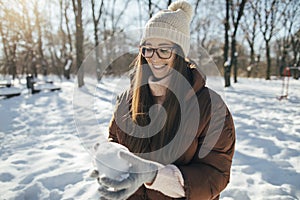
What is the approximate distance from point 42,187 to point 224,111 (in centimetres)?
212

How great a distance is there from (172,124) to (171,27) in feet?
1.56

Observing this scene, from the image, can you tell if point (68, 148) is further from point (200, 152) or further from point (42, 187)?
point (200, 152)

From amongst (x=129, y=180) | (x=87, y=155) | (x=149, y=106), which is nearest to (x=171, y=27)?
(x=149, y=106)

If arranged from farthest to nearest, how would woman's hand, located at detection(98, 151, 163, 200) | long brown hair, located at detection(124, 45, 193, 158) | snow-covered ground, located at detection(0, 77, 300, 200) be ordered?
snow-covered ground, located at detection(0, 77, 300, 200) → long brown hair, located at detection(124, 45, 193, 158) → woman's hand, located at detection(98, 151, 163, 200)

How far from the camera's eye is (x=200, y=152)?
3.08 feet

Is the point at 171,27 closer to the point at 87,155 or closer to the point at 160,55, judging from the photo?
the point at 160,55

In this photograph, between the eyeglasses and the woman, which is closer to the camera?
the woman

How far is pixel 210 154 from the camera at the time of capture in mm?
915

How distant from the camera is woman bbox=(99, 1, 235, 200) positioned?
2.84 ft

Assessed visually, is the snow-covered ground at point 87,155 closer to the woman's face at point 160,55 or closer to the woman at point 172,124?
the woman at point 172,124

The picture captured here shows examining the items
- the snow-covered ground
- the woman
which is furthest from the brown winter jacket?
the snow-covered ground

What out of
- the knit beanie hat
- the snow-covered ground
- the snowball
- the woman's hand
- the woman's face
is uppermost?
the knit beanie hat

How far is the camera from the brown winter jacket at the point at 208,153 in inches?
34.6

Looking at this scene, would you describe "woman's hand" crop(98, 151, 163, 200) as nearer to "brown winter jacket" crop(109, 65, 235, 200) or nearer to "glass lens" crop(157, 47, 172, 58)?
"brown winter jacket" crop(109, 65, 235, 200)
